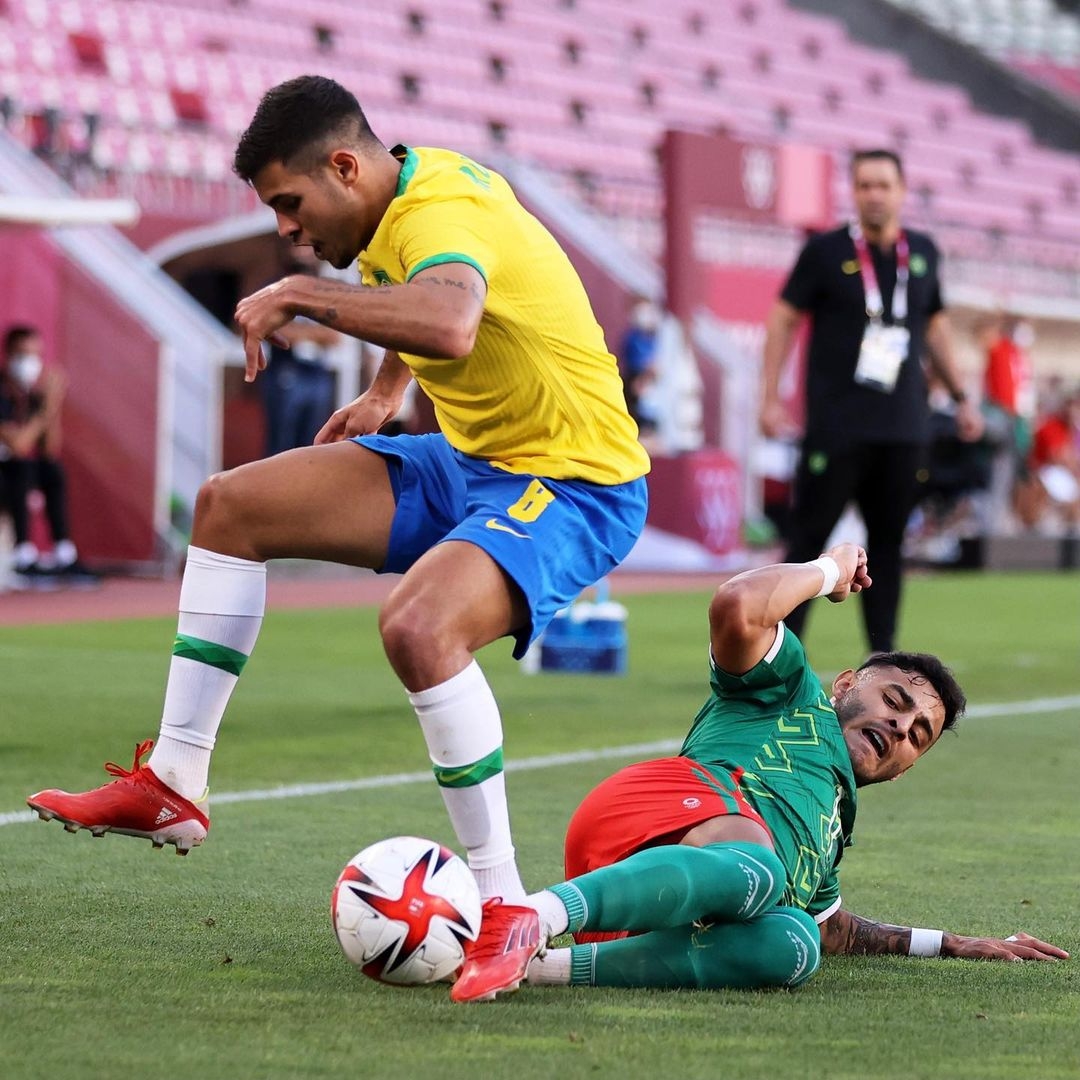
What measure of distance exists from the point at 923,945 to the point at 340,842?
1.67 metres

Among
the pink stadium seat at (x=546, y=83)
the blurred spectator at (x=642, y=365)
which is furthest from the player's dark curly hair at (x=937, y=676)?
the pink stadium seat at (x=546, y=83)

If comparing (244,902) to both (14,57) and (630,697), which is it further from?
(14,57)

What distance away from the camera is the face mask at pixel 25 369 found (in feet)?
45.7

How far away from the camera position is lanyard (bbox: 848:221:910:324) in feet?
26.4

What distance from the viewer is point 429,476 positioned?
4.05m

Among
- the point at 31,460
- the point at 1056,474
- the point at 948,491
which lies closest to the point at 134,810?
the point at 31,460

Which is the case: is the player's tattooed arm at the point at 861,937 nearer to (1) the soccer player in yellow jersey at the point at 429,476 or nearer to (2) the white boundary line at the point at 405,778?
(1) the soccer player in yellow jersey at the point at 429,476

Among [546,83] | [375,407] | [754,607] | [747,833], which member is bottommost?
[747,833]

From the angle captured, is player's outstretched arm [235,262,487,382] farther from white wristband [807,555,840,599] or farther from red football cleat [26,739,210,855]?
red football cleat [26,739,210,855]

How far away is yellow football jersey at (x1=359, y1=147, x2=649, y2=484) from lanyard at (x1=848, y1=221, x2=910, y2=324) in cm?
424

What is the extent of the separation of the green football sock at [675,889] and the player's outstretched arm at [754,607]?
14.9 inches

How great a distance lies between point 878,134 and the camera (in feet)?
107

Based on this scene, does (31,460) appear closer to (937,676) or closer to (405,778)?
(405,778)

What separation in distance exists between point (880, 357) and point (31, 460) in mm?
7702
